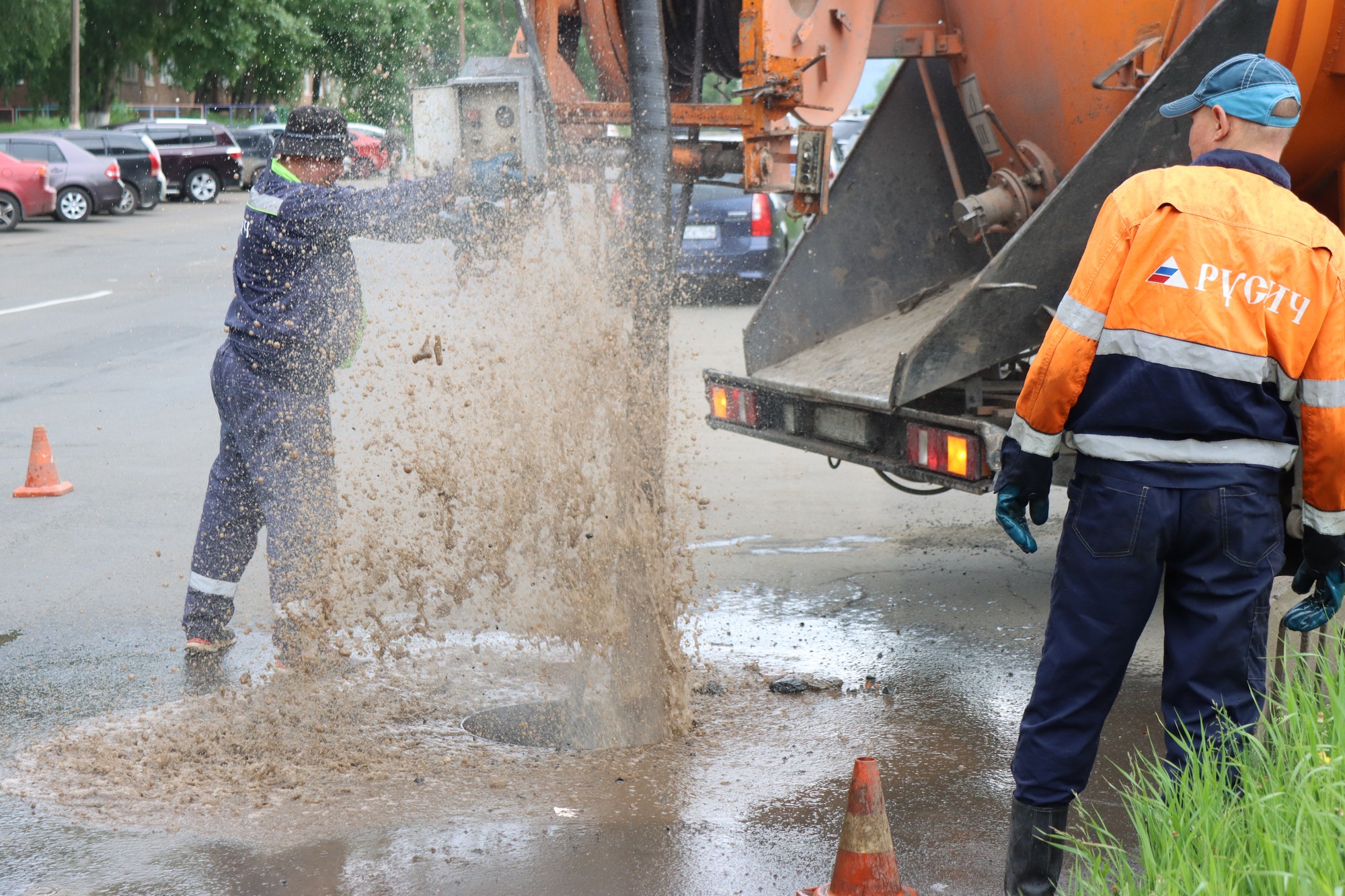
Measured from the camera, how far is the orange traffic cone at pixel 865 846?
9.07ft

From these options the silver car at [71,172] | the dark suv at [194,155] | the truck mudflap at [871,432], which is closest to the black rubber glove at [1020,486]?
the truck mudflap at [871,432]

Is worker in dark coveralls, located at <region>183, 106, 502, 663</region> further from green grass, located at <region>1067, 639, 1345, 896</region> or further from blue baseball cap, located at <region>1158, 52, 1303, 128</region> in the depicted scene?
green grass, located at <region>1067, 639, 1345, 896</region>

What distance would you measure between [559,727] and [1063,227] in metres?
2.11

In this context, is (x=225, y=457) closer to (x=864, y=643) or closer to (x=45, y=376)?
(x=864, y=643)

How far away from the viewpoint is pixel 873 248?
554 centimetres

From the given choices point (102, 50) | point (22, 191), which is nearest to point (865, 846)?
point (22, 191)

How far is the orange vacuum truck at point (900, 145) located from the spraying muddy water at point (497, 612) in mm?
489

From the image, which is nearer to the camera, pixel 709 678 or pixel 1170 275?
pixel 1170 275

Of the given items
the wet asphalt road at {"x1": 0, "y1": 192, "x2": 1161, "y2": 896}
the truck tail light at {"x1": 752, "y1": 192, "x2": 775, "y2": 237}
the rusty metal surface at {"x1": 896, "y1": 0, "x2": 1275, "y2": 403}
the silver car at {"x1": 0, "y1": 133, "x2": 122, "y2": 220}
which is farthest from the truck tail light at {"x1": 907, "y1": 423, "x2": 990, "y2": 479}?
the silver car at {"x1": 0, "y1": 133, "x2": 122, "y2": 220}

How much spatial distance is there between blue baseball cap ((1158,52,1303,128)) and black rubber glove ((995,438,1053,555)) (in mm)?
793

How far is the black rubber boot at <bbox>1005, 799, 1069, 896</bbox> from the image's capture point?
281 centimetres

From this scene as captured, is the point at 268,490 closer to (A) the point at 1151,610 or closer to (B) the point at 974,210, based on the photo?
(B) the point at 974,210

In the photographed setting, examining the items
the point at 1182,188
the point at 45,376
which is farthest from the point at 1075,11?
the point at 45,376

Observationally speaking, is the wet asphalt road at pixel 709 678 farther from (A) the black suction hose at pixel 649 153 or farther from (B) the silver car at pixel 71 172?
(B) the silver car at pixel 71 172
